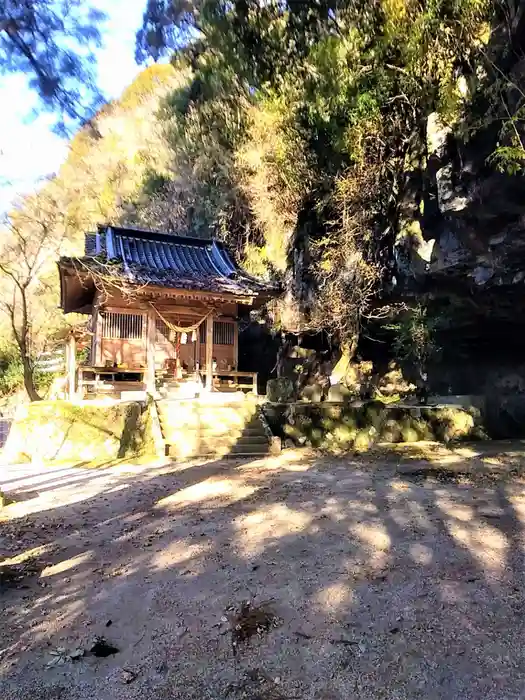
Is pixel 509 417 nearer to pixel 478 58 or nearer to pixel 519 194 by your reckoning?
pixel 519 194

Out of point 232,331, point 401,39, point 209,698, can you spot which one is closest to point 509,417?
point 232,331

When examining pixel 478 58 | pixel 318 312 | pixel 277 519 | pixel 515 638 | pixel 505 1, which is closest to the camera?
pixel 515 638

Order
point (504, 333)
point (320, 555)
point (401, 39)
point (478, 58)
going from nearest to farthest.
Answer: point (320, 555), point (478, 58), point (401, 39), point (504, 333)

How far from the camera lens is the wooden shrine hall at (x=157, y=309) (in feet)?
46.0

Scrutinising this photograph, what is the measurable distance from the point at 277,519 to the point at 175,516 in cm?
127

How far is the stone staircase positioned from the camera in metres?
10.4

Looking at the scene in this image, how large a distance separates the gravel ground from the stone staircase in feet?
11.8

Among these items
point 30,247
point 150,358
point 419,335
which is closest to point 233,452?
point 150,358

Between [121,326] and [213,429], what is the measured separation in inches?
245

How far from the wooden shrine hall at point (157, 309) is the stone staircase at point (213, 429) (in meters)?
2.10

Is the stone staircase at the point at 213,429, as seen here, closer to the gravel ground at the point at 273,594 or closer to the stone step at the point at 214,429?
the stone step at the point at 214,429

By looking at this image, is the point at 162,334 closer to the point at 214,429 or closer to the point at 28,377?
the point at 28,377

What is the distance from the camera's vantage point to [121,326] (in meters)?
15.7

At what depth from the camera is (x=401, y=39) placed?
10.8 m
